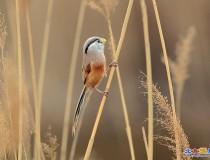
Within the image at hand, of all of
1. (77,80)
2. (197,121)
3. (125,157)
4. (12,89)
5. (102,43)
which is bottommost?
(12,89)

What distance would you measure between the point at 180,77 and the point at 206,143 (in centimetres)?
245

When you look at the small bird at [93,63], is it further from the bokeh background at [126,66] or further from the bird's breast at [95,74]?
the bokeh background at [126,66]

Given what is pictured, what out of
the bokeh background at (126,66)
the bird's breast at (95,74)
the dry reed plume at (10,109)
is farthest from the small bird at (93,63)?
the bokeh background at (126,66)

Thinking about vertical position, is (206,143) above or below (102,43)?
above

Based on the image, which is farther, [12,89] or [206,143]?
[206,143]

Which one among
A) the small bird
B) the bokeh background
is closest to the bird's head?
the small bird

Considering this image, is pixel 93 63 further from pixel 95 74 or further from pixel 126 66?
pixel 126 66

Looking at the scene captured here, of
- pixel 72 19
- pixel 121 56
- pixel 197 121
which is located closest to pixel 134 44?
pixel 121 56

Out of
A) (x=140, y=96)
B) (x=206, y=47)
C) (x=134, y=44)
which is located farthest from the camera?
(x=140, y=96)

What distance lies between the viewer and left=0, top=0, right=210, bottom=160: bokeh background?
3.71 metres

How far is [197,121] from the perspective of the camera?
13.7ft

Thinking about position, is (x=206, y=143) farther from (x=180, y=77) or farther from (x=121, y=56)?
(x=180, y=77)

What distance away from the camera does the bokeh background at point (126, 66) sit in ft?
12.2

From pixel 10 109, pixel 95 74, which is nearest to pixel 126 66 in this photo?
pixel 95 74
